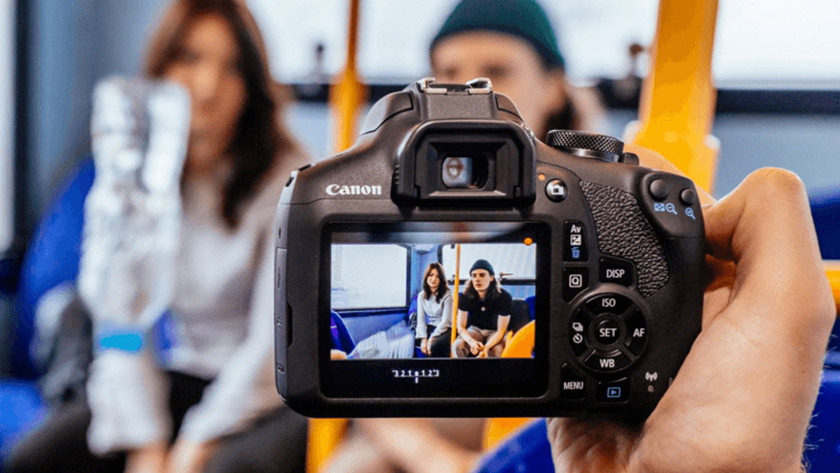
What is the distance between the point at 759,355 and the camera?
0.36 metres

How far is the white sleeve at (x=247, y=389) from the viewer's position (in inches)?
50.6

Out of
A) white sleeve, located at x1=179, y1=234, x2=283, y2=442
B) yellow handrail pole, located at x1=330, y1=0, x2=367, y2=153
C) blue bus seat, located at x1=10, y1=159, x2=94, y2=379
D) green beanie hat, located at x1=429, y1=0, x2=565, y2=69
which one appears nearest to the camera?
yellow handrail pole, located at x1=330, y1=0, x2=367, y2=153

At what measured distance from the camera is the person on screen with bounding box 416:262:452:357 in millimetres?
374

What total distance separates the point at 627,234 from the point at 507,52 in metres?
0.84

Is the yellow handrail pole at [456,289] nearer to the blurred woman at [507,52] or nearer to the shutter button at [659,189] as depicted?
the shutter button at [659,189]

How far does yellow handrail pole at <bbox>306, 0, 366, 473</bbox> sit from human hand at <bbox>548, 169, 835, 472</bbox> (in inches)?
24.6

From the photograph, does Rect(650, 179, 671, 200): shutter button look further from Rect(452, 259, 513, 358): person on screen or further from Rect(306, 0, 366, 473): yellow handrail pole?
Rect(306, 0, 366, 473): yellow handrail pole

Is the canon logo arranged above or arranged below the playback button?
above

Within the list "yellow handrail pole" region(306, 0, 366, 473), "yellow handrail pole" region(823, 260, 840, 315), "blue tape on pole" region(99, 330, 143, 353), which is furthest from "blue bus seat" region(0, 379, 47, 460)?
"yellow handrail pole" region(823, 260, 840, 315)

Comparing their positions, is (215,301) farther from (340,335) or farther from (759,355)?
(759,355)

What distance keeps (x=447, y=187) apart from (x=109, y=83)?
1.65 meters

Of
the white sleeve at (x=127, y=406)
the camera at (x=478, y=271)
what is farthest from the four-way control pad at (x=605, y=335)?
the white sleeve at (x=127, y=406)

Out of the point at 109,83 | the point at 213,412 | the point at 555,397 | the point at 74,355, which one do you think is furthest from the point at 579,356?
the point at 109,83

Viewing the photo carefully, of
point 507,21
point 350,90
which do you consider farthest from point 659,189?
point 507,21
